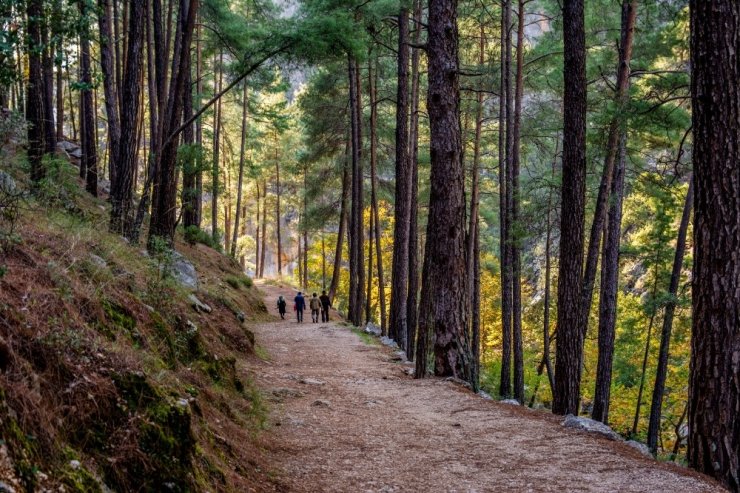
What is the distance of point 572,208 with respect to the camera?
8266 millimetres

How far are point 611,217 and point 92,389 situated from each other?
1337cm

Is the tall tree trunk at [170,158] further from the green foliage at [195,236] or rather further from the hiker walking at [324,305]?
the hiker walking at [324,305]

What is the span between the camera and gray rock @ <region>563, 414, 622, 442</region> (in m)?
5.98

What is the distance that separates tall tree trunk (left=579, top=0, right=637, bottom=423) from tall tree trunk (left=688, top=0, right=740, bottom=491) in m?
4.63

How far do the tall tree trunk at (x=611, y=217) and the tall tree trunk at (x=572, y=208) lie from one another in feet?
5.81

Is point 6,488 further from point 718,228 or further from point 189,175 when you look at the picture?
point 189,175

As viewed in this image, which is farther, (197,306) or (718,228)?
(197,306)

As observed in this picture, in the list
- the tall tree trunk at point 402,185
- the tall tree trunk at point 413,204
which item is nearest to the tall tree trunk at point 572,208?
the tall tree trunk at point 402,185

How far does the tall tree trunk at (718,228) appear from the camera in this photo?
16.1ft

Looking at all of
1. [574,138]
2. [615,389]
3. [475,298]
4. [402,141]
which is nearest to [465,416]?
[574,138]

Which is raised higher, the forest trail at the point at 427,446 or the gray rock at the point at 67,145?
the gray rock at the point at 67,145

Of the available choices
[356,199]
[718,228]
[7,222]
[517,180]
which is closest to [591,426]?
[718,228]

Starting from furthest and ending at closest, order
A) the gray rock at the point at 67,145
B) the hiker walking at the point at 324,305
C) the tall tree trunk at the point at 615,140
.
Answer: the gray rock at the point at 67,145
the hiker walking at the point at 324,305
the tall tree trunk at the point at 615,140

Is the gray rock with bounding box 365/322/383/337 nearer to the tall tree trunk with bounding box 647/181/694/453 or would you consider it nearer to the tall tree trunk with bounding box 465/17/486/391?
the tall tree trunk with bounding box 465/17/486/391
